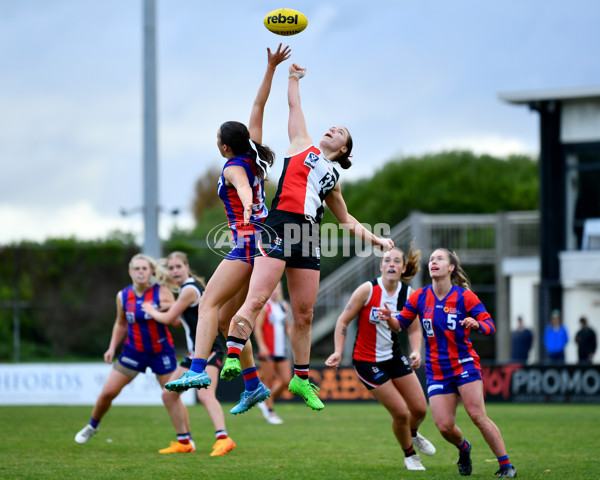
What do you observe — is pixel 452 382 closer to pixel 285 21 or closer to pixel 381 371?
pixel 381 371

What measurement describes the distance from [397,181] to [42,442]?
45748 millimetres

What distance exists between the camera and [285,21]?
7855 millimetres

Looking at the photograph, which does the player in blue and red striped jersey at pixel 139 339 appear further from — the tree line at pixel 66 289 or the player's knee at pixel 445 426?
the tree line at pixel 66 289

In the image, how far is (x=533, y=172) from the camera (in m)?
53.3

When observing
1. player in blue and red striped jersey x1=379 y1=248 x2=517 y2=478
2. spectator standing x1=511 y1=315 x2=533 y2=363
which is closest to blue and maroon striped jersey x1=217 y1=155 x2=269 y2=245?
player in blue and red striped jersey x1=379 y1=248 x2=517 y2=478

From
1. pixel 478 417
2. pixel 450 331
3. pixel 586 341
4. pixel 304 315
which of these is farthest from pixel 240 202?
pixel 586 341

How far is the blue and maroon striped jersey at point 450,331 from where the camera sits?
8500mm

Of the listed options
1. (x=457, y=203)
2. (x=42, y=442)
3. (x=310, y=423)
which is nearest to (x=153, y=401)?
(x=310, y=423)

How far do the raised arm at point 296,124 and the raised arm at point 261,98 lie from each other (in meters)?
0.21

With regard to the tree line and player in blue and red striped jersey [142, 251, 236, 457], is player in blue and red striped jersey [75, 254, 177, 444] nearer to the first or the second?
player in blue and red striped jersey [142, 251, 236, 457]

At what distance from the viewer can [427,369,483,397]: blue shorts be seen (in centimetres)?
845

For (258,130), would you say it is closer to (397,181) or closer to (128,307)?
(128,307)

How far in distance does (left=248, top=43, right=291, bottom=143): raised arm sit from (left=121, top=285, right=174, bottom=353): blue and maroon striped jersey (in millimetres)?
3685

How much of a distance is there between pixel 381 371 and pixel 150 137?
11.9 meters
